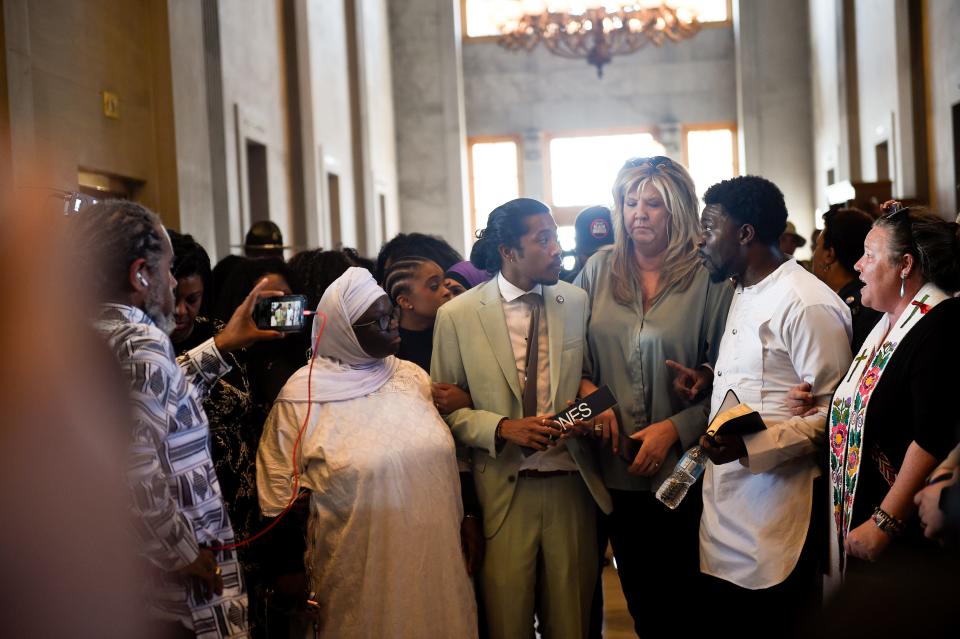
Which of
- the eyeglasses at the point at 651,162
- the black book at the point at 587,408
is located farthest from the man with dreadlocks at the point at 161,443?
the eyeglasses at the point at 651,162

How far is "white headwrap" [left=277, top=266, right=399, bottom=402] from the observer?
9.99 ft

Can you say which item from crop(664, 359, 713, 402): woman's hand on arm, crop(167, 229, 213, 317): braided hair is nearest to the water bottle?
crop(664, 359, 713, 402): woman's hand on arm

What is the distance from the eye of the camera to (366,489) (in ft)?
9.57

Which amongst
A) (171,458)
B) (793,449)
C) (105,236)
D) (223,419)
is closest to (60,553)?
(171,458)

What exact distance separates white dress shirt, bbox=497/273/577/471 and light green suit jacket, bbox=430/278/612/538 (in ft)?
0.10

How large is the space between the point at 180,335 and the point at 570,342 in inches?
51.5

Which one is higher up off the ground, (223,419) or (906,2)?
(906,2)

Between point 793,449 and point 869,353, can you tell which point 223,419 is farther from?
point 869,353

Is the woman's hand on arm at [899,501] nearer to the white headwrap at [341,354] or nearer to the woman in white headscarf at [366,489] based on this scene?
the woman in white headscarf at [366,489]

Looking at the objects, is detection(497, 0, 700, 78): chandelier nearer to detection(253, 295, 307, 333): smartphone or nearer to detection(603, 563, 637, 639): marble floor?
detection(603, 563, 637, 639): marble floor

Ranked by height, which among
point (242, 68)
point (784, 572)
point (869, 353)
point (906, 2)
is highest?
point (906, 2)

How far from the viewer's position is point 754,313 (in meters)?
2.98

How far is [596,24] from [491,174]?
4.35m

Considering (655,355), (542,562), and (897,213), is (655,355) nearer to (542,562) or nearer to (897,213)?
(542,562)
